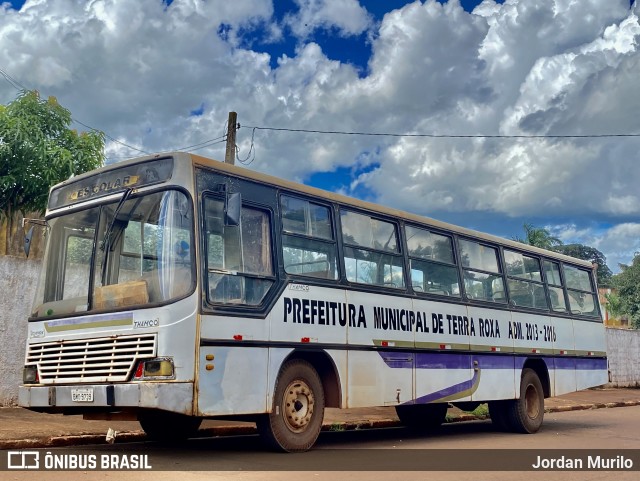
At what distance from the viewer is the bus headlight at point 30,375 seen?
903 cm

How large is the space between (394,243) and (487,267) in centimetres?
285

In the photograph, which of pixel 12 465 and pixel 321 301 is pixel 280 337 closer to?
pixel 321 301

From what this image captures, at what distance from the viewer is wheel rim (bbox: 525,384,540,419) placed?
1409 cm

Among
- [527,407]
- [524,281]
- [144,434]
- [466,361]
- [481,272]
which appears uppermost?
[524,281]

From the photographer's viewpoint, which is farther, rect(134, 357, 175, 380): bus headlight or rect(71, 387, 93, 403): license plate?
rect(71, 387, 93, 403): license plate

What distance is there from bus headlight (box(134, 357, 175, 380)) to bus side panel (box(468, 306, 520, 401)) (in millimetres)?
6145

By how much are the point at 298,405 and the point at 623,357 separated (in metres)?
24.1

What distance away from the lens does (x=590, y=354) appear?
641 inches

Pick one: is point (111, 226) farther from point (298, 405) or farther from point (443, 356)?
point (443, 356)

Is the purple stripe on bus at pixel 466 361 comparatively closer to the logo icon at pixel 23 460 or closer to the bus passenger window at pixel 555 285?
the bus passenger window at pixel 555 285

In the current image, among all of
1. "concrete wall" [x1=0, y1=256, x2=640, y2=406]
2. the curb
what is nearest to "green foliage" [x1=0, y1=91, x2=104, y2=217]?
"concrete wall" [x1=0, y1=256, x2=640, y2=406]

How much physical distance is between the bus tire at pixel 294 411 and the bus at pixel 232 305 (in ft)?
0.06

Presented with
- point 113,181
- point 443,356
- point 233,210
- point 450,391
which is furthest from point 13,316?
point 450,391

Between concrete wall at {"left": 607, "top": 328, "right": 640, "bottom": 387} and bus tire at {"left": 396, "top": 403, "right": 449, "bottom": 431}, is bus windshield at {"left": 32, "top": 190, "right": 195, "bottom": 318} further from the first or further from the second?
concrete wall at {"left": 607, "top": 328, "right": 640, "bottom": 387}
